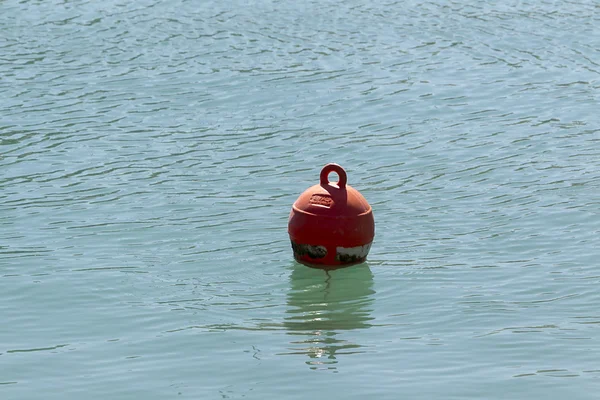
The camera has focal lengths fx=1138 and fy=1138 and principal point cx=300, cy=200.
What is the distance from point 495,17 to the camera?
25938 mm

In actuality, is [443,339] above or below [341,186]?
below

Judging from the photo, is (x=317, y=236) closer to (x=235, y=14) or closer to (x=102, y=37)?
(x=102, y=37)

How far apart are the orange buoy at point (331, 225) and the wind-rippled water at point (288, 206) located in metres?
0.27

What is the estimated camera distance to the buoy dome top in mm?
10945

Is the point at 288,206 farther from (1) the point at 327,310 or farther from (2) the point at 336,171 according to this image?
(1) the point at 327,310

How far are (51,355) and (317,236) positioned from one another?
2.95 meters

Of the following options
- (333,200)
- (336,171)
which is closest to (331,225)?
(333,200)

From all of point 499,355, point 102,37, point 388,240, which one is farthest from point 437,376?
point 102,37

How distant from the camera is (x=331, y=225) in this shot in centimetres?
1096

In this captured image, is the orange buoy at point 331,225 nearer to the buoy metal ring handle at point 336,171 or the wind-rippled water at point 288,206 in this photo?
the buoy metal ring handle at point 336,171

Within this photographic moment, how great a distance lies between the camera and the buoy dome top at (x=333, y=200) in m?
10.9

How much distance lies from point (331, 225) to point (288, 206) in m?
2.60

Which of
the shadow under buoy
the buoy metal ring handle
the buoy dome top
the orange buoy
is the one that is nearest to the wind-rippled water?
the shadow under buoy

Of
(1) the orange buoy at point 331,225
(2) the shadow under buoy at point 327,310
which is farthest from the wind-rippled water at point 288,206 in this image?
(1) the orange buoy at point 331,225
